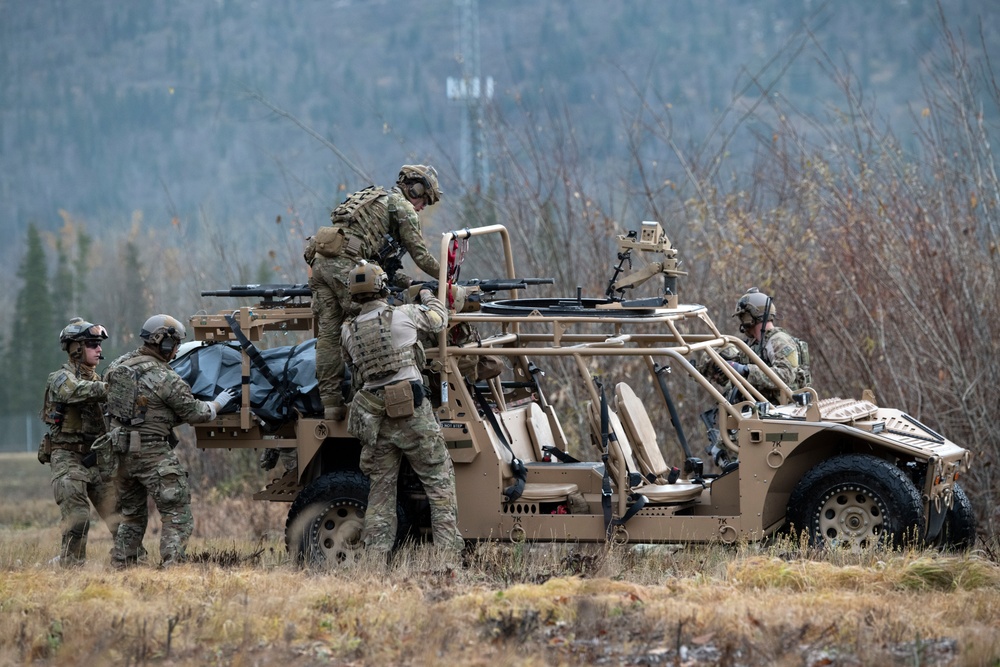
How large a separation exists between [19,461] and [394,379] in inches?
658

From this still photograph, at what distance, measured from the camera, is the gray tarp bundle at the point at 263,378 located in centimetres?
891

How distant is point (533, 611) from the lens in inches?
269

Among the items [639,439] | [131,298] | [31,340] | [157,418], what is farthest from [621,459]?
[31,340]

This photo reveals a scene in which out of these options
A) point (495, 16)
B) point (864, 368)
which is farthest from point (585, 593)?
point (495, 16)

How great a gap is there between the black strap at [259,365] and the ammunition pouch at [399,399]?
92 cm

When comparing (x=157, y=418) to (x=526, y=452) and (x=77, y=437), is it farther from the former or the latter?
(x=526, y=452)

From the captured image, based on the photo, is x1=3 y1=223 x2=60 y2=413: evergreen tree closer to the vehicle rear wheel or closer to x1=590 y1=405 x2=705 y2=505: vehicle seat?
x1=590 y1=405 x2=705 y2=505: vehicle seat

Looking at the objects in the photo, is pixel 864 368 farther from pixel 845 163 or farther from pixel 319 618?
pixel 319 618

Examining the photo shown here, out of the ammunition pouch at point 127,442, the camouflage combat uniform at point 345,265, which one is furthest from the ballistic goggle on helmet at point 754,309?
the ammunition pouch at point 127,442

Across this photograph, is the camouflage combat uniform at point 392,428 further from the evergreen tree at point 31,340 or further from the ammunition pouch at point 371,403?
the evergreen tree at point 31,340

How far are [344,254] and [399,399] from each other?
1.13 metres

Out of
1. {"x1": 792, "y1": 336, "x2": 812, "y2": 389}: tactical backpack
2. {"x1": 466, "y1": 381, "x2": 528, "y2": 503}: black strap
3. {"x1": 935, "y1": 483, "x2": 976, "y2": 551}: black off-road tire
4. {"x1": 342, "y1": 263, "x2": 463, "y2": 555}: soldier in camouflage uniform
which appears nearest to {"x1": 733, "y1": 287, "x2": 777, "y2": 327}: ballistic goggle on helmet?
{"x1": 792, "y1": 336, "x2": 812, "y2": 389}: tactical backpack

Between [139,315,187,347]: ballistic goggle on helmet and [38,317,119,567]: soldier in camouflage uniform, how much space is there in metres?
0.58

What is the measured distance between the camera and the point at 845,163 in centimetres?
1252
